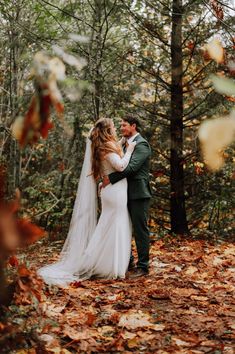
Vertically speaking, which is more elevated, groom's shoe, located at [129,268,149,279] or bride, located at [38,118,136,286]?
bride, located at [38,118,136,286]

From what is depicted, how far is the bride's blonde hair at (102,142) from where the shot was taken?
18.3 ft

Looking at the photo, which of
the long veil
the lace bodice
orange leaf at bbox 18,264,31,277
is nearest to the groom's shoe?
the long veil

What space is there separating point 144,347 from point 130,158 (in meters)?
2.91

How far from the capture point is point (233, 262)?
6035 millimetres

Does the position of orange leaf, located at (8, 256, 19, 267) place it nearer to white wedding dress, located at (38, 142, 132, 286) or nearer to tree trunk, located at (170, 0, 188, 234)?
white wedding dress, located at (38, 142, 132, 286)

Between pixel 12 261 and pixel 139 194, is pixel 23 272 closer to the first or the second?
pixel 12 261

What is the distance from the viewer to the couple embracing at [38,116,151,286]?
553 cm

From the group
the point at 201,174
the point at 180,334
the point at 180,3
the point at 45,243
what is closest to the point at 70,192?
the point at 45,243

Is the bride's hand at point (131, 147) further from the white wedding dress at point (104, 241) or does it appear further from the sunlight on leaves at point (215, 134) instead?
the sunlight on leaves at point (215, 134)

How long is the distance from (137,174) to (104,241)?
97cm

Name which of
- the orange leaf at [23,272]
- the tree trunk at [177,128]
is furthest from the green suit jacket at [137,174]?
the orange leaf at [23,272]

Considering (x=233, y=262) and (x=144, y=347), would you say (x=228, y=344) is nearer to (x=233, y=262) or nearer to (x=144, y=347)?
(x=144, y=347)

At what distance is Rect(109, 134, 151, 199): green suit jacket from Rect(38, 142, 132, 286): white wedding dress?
71 millimetres

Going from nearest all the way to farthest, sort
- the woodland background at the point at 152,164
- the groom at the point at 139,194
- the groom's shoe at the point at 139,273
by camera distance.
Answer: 1. the woodland background at the point at 152,164
2. the groom's shoe at the point at 139,273
3. the groom at the point at 139,194
